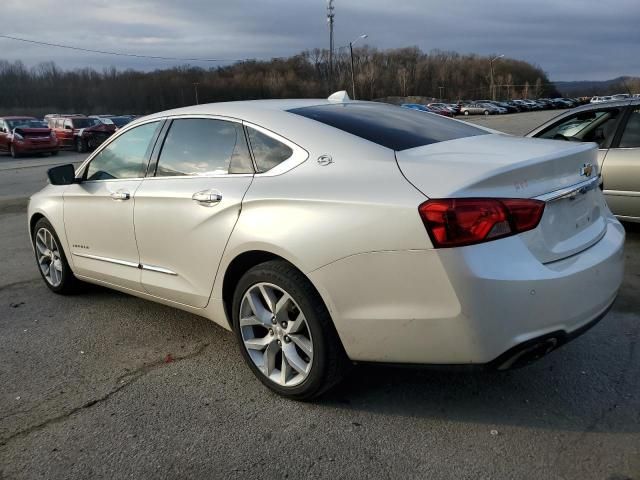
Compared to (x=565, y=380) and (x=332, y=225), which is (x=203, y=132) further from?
(x=565, y=380)

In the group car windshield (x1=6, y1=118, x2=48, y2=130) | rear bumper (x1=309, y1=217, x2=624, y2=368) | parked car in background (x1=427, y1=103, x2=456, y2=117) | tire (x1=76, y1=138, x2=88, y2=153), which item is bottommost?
parked car in background (x1=427, y1=103, x2=456, y2=117)

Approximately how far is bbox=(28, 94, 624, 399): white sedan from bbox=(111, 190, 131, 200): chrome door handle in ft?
0.07

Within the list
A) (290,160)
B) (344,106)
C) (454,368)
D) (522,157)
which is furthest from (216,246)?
(522,157)

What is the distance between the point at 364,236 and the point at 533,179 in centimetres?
81

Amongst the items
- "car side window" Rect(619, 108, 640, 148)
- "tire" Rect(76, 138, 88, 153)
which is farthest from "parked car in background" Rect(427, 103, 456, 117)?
"car side window" Rect(619, 108, 640, 148)

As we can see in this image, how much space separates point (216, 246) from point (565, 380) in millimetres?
2062

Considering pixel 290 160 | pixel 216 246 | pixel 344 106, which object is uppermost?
pixel 344 106

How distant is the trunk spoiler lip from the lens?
261cm

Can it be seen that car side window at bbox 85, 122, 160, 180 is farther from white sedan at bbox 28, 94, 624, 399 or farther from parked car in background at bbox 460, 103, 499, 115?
parked car in background at bbox 460, 103, 499, 115

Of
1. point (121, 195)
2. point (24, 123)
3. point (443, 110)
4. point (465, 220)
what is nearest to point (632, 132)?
point (465, 220)

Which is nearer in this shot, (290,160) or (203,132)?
(290,160)

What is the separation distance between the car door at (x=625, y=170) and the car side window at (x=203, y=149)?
428cm

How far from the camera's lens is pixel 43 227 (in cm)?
502

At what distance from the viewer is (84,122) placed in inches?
1185
